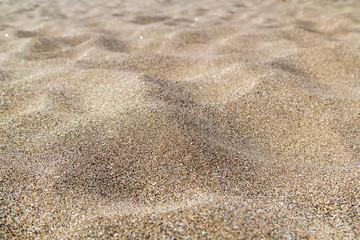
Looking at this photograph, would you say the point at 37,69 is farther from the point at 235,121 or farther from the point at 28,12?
the point at 28,12

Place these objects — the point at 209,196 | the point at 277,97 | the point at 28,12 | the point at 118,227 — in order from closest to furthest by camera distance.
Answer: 1. the point at 118,227
2. the point at 209,196
3. the point at 277,97
4. the point at 28,12

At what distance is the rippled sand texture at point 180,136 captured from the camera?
1.03m

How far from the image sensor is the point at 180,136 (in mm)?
1462

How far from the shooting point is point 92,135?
149 centimetres

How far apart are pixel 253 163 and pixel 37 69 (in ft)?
6.43

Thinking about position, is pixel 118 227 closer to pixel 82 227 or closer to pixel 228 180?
pixel 82 227

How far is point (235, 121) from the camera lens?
66.9 inches

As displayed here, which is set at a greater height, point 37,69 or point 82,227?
point 37,69

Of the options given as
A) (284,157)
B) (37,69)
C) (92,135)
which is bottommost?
(284,157)

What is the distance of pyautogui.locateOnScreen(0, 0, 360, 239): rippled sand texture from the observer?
1026 millimetres

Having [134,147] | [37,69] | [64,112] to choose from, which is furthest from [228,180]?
[37,69]

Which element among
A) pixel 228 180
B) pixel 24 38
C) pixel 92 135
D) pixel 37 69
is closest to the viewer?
pixel 228 180

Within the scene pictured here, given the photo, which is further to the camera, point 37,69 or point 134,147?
point 37,69

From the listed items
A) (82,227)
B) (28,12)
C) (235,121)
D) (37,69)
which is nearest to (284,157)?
(235,121)
